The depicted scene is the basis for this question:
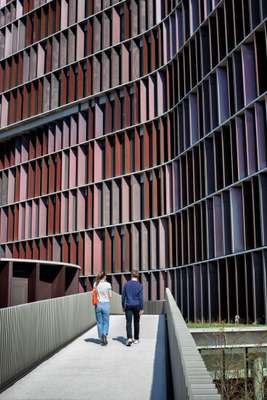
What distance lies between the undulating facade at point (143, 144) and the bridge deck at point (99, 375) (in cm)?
1116

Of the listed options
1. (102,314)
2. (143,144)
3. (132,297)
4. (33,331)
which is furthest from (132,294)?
(143,144)

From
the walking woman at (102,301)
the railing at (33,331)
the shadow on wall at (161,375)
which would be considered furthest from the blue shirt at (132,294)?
the railing at (33,331)

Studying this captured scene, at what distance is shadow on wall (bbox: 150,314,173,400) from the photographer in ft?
27.6

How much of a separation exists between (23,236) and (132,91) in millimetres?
15669

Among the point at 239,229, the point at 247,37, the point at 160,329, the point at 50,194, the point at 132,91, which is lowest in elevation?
the point at 160,329

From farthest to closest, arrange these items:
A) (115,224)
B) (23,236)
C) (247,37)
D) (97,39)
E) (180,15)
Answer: (23,236) < (97,39) < (115,224) < (180,15) < (247,37)

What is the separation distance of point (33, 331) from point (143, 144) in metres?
30.0

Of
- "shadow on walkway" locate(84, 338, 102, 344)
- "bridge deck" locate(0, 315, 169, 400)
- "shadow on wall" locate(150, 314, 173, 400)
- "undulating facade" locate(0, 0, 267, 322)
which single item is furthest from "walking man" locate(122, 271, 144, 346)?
"undulating facade" locate(0, 0, 267, 322)

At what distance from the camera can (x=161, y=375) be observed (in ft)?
33.1

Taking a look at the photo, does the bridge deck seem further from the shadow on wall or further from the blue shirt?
the blue shirt

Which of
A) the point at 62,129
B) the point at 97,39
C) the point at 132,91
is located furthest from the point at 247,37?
the point at 62,129

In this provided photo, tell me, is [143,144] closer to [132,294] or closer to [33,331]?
[132,294]

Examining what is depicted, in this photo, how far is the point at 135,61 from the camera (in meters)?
41.5

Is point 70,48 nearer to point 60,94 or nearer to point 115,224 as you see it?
point 60,94
